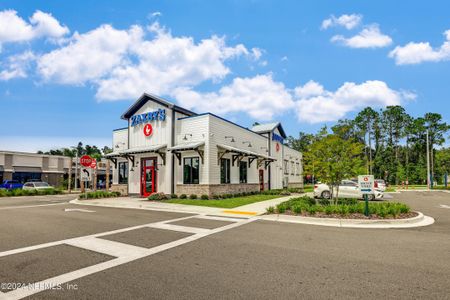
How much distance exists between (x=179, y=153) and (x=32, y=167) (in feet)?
132

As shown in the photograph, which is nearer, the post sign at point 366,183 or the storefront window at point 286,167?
the post sign at point 366,183

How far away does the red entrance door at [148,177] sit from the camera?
21.8m

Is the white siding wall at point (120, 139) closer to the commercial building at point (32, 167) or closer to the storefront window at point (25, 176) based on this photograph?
the commercial building at point (32, 167)

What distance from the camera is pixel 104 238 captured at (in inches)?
297

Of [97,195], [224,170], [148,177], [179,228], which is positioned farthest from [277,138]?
[179,228]

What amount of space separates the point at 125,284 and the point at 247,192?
65.8ft

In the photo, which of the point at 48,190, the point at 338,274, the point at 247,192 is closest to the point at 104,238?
the point at 338,274

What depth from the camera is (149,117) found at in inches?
888

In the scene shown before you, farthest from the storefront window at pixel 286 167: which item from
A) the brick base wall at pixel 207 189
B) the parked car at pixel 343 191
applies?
the brick base wall at pixel 207 189

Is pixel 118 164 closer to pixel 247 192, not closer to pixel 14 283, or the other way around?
pixel 247 192

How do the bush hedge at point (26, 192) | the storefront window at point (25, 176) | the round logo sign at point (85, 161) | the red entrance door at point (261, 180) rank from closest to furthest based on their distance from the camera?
1. the round logo sign at point (85, 161)
2. the bush hedge at point (26, 192)
3. the red entrance door at point (261, 180)
4. the storefront window at point (25, 176)

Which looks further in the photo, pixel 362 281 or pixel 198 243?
pixel 198 243

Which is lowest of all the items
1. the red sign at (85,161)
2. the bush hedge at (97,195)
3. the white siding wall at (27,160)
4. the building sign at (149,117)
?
the bush hedge at (97,195)

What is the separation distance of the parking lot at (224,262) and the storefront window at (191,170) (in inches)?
433
